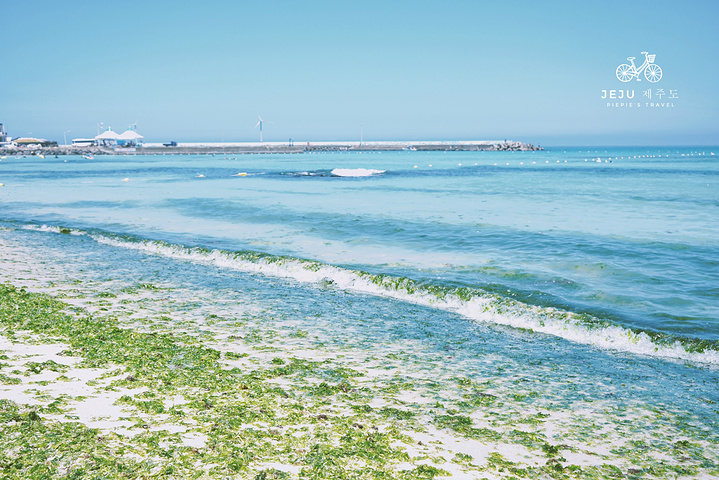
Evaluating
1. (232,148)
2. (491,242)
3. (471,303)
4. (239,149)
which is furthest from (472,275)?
(239,149)

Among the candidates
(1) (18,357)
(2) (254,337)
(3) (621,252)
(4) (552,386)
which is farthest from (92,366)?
(3) (621,252)

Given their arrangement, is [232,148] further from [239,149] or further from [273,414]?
[273,414]

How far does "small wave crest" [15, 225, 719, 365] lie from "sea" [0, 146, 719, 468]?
4 cm

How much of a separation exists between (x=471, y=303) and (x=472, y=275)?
8.73 ft

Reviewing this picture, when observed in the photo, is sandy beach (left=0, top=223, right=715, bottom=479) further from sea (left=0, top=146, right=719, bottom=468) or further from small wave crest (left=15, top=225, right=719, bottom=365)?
small wave crest (left=15, top=225, right=719, bottom=365)

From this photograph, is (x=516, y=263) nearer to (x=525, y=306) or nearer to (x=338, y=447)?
(x=525, y=306)

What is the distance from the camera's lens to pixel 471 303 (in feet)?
37.8

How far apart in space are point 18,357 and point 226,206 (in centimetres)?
2476

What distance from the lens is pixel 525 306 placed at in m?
11.0

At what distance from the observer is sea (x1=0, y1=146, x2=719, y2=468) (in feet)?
26.7

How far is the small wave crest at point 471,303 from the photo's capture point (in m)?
9.08

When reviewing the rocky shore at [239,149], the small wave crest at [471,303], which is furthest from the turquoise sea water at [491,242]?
the rocky shore at [239,149]

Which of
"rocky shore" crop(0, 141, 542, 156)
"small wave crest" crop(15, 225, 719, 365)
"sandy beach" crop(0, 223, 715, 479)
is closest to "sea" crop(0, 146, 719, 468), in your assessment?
"small wave crest" crop(15, 225, 719, 365)

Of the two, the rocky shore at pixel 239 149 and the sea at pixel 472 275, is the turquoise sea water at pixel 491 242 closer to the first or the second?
the sea at pixel 472 275
